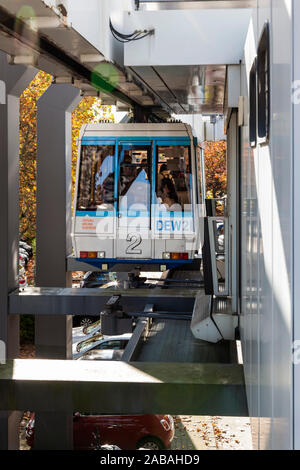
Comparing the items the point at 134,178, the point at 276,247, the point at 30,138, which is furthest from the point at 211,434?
the point at 276,247

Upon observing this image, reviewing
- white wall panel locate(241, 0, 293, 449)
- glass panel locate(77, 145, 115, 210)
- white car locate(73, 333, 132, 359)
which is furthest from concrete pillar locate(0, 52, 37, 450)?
white wall panel locate(241, 0, 293, 449)

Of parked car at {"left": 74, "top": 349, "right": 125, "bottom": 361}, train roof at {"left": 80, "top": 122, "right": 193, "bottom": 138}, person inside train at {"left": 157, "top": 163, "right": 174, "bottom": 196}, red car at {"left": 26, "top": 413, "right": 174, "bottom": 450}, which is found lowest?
red car at {"left": 26, "top": 413, "right": 174, "bottom": 450}

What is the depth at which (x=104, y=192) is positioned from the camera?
13719mm

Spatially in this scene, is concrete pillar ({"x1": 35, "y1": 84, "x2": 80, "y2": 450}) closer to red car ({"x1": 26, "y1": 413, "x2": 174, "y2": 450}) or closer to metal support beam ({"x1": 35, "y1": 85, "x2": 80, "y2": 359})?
metal support beam ({"x1": 35, "y1": 85, "x2": 80, "y2": 359})

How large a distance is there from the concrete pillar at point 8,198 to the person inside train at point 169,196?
2.79 metres

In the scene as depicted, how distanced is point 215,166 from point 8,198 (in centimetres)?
2802

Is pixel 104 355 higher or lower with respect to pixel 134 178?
lower

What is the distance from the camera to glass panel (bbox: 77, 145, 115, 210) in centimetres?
1359

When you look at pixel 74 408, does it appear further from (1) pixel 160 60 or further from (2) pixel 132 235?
(2) pixel 132 235

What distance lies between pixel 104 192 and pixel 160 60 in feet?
21.0

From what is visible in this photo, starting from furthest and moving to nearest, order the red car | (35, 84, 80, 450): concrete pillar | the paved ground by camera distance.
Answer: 1. (35, 84, 80, 450): concrete pillar
2. the paved ground
3. the red car

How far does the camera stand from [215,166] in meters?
39.2

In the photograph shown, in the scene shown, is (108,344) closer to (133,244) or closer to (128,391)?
(133,244)
